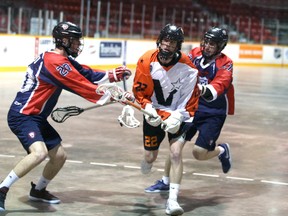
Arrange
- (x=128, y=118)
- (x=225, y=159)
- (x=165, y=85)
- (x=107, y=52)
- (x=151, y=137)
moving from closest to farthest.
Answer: (x=128, y=118)
(x=165, y=85)
(x=151, y=137)
(x=225, y=159)
(x=107, y=52)

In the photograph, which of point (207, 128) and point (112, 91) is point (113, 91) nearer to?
point (112, 91)

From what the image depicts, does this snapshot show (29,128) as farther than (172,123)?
No

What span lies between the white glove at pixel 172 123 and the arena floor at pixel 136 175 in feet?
2.27

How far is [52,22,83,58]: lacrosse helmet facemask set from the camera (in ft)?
17.9

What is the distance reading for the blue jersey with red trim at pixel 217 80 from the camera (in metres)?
6.22

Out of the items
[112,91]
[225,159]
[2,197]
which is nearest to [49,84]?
[112,91]

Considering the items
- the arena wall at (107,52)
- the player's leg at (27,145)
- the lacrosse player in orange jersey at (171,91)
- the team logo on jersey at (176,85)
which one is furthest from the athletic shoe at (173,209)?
the arena wall at (107,52)

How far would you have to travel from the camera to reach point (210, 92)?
6.04 metres

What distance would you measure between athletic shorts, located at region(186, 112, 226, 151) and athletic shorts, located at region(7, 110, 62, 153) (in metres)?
1.57

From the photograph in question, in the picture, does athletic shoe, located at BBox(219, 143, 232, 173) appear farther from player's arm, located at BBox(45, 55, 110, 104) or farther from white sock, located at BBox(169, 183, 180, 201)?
player's arm, located at BBox(45, 55, 110, 104)

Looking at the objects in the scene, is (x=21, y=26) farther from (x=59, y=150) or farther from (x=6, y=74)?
(x=59, y=150)

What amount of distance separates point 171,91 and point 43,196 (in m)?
1.38

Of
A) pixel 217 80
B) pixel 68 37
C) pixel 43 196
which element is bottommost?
pixel 43 196

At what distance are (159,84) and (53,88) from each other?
887 millimetres
